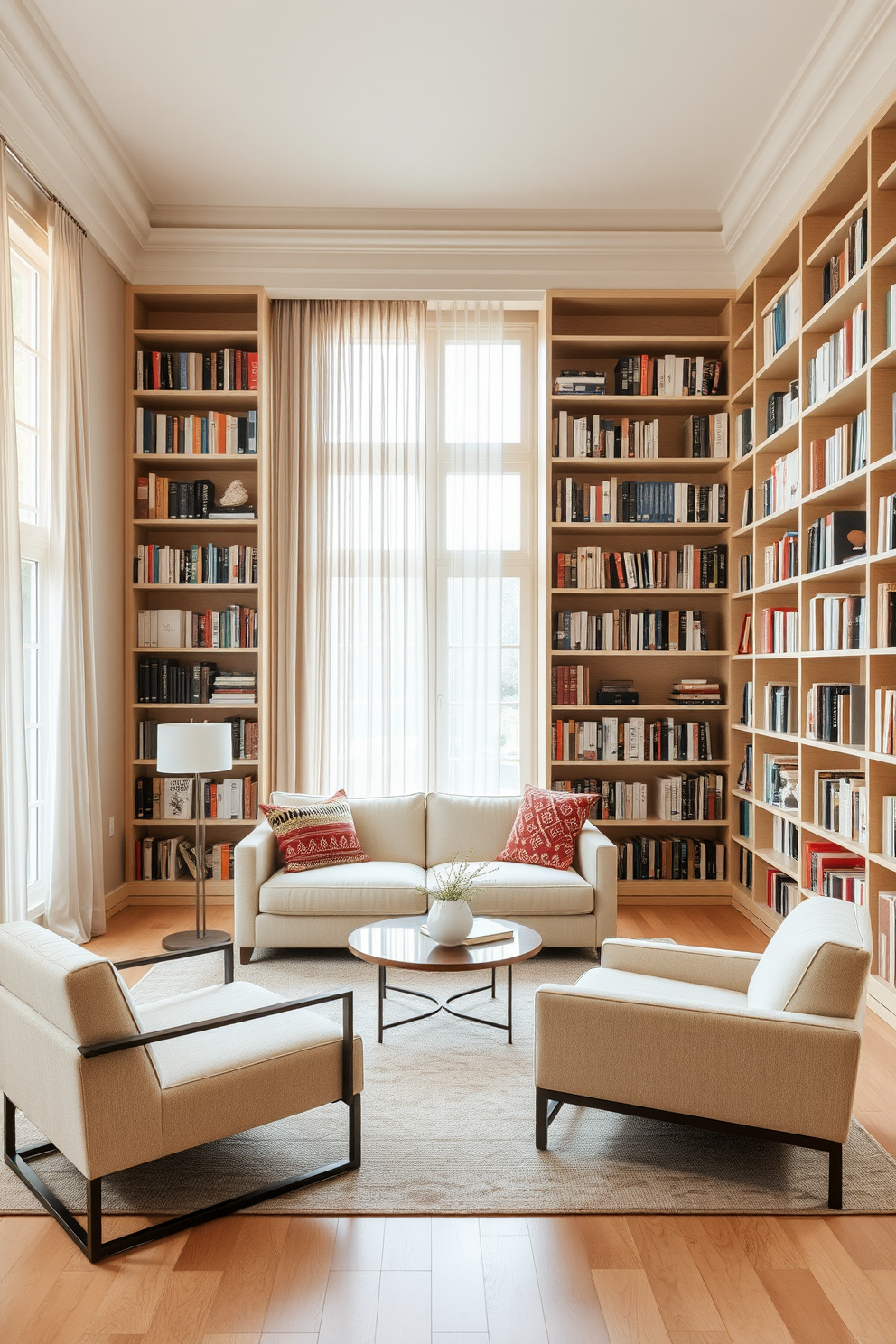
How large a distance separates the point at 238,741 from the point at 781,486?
3302 millimetres

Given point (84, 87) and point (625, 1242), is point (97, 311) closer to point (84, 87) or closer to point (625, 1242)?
point (84, 87)

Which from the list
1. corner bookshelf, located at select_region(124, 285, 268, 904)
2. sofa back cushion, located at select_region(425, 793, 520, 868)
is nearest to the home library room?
sofa back cushion, located at select_region(425, 793, 520, 868)

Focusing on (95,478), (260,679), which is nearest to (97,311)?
(95,478)

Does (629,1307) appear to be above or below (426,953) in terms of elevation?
below

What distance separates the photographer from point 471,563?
565 cm

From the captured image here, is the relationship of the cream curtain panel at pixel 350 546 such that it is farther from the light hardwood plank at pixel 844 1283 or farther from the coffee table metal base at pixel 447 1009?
the light hardwood plank at pixel 844 1283

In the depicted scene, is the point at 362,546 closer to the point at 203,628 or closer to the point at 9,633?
the point at 203,628

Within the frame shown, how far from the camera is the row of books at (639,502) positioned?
5477mm

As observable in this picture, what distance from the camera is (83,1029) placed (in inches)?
81.3

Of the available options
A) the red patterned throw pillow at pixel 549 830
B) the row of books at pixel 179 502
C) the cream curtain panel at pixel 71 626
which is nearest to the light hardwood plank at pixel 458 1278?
the red patterned throw pillow at pixel 549 830

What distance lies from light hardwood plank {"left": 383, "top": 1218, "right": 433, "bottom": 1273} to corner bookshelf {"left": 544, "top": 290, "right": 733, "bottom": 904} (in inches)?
131

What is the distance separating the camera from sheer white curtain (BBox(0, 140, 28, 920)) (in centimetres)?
364

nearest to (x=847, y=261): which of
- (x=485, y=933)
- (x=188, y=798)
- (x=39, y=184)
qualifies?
(x=485, y=933)

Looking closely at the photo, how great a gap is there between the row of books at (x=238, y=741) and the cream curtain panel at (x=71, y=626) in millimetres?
774
